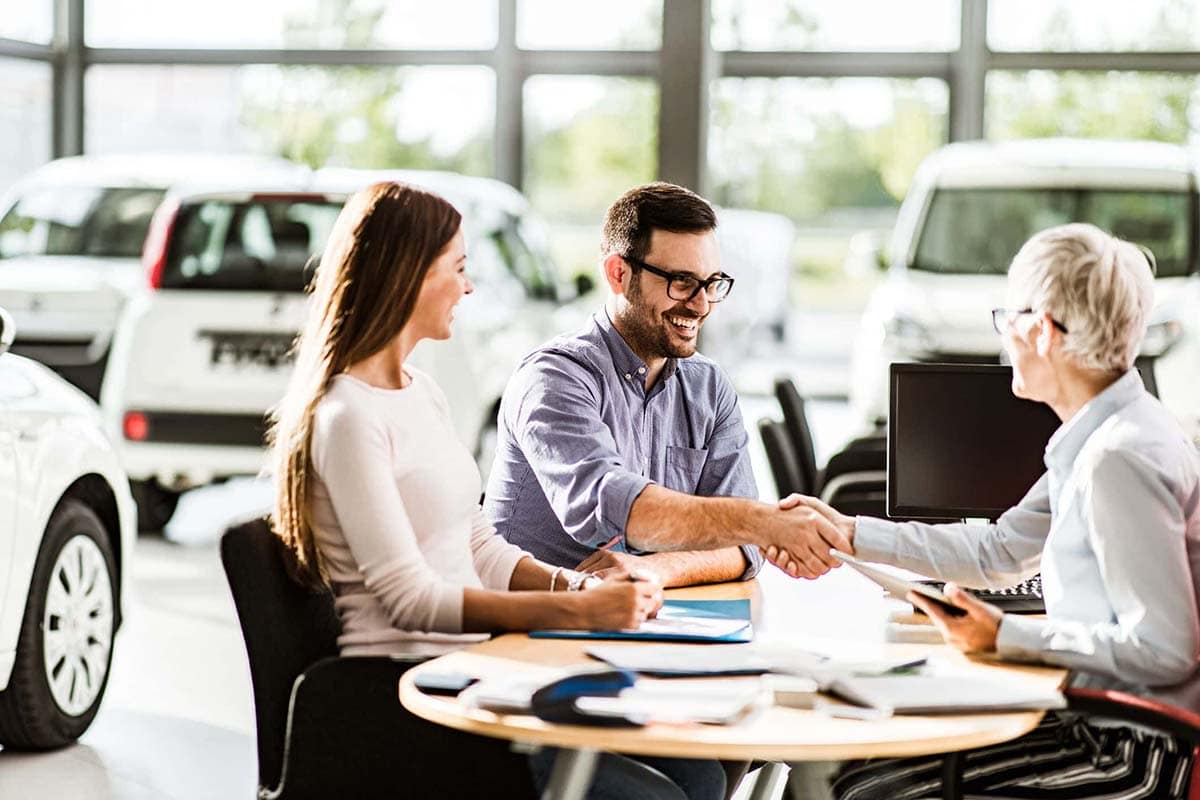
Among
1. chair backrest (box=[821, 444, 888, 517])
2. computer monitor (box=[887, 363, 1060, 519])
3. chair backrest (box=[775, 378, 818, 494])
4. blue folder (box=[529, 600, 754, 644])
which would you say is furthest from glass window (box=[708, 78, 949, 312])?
blue folder (box=[529, 600, 754, 644])

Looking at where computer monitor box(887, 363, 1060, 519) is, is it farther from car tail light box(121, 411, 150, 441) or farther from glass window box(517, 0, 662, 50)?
glass window box(517, 0, 662, 50)

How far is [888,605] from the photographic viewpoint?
10.4 ft

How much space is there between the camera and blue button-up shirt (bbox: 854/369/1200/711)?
248 cm

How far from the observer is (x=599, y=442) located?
339cm

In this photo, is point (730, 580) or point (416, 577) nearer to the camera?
point (416, 577)

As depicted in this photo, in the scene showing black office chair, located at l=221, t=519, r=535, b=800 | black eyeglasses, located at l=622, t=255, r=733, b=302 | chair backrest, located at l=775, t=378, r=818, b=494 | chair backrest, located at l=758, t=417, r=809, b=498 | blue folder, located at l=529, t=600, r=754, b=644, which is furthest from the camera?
chair backrest, located at l=775, t=378, r=818, b=494

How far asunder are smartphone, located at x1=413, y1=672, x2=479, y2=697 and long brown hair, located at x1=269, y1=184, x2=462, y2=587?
429mm

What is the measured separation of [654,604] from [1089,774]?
2.15ft

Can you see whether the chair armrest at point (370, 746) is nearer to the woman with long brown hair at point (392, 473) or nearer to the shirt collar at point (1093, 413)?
the woman with long brown hair at point (392, 473)

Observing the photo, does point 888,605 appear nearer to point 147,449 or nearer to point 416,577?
point 416,577

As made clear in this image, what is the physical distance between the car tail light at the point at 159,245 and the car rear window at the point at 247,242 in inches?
0.8

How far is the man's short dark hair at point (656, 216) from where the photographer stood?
11.8 ft

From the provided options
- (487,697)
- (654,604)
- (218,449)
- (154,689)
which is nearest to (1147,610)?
(654,604)

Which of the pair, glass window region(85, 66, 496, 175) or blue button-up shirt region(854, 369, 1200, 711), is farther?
glass window region(85, 66, 496, 175)
